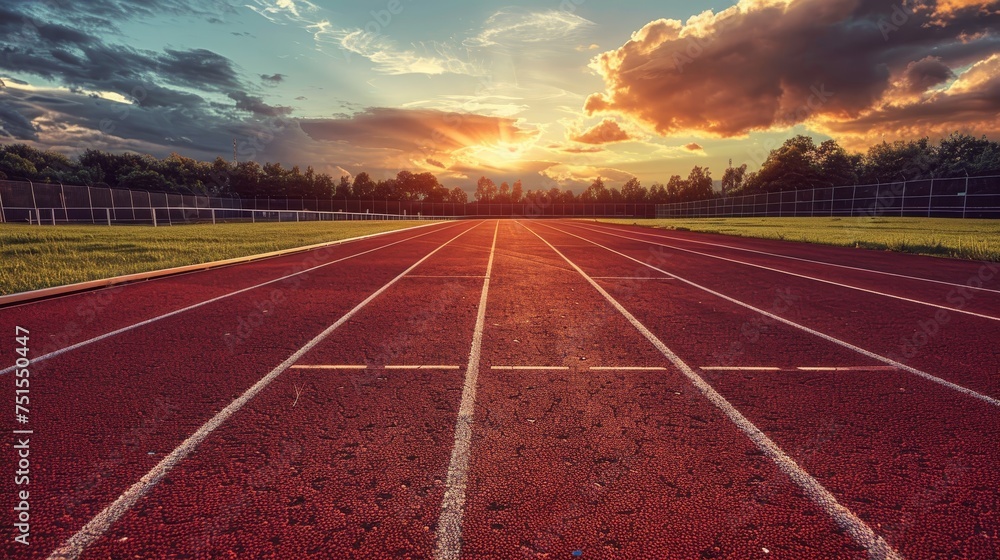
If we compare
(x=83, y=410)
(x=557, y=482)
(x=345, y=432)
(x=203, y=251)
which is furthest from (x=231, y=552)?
(x=203, y=251)

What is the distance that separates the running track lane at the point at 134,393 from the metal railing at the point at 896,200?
40.7 meters

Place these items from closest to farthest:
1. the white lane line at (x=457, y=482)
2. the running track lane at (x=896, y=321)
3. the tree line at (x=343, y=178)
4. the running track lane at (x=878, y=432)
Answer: the white lane line at (x=457, y=482)
the running track lane at (x=878, y=432)
the running track lane at (x=896, y=321)
the tree line at (x=343, y=178)

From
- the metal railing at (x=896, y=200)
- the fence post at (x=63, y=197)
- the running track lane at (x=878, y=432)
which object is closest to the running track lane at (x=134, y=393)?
the running track lane at (x=878, y=432)

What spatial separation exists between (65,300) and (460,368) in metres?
6.79

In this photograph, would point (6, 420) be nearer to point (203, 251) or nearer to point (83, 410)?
point (83, 410)

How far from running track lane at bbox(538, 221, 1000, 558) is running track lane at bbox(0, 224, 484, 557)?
390cm

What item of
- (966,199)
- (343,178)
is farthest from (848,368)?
(343,178)

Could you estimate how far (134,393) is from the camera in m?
3.81

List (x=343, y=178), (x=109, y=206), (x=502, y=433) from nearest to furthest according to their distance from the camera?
(x=502, y=433), (x=109, y=206), (x=343, y=178)

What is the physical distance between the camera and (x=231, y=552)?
2.09m

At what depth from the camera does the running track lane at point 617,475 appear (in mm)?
2148

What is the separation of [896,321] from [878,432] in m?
4.23

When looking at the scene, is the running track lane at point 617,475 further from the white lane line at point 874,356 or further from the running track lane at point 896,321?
the running track lane at point 896,321

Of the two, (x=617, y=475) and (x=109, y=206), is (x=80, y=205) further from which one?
(x=617, y=475)
